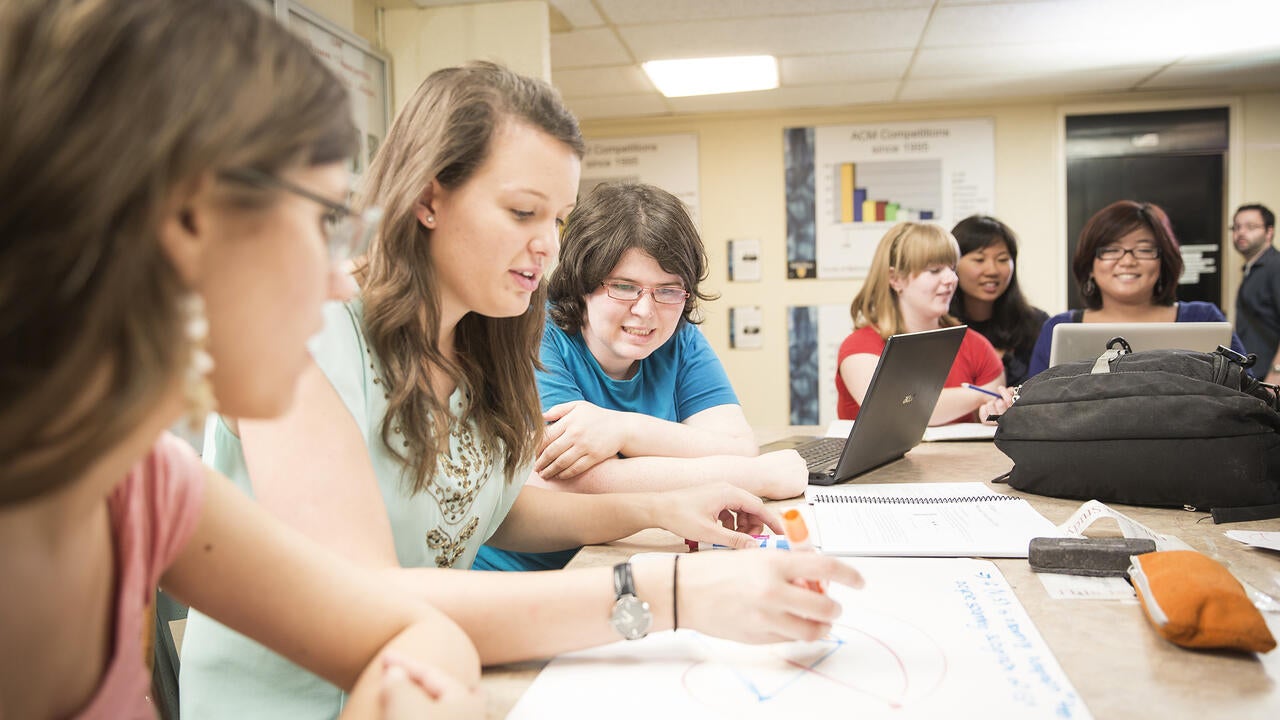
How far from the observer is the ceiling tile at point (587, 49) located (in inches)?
152

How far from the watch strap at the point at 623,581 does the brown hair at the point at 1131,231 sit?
275 cm

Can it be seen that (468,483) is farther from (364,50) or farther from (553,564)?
(364,50)

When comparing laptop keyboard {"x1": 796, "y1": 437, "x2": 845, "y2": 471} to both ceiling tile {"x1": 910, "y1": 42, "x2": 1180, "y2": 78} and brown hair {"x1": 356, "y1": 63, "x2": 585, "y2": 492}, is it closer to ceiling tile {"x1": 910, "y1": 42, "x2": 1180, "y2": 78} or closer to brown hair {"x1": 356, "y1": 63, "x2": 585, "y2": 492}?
brown hair {"x1": 356, "y1": 63, "x2": 585, "y2": 492}

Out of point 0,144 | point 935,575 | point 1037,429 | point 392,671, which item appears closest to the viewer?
point 0,144

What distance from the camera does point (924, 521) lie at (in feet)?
4.07

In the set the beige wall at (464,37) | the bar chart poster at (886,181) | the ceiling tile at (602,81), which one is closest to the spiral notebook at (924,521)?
the beige wall at (464,37)

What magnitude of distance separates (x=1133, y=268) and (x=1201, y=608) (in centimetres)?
258

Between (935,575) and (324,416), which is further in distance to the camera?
(935,575)

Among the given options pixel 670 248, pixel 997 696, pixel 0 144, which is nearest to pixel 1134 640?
pixel 997 696

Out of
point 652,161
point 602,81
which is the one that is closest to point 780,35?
point 602,81

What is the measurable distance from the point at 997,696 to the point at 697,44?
12.4ft

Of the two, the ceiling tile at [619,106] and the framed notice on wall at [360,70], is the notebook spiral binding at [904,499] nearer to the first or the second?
the framed notice on wall at [360,70]

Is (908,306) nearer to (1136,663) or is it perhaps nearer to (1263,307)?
(1136,663)

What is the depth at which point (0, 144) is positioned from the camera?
1.34 feet
